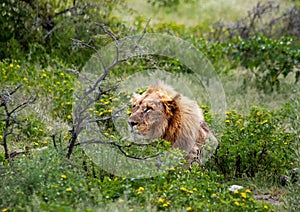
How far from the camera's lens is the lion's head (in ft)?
16.7

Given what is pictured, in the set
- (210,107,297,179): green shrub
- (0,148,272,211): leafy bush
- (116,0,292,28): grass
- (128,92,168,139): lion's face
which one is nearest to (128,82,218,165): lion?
(128,92,168,139): lion's face

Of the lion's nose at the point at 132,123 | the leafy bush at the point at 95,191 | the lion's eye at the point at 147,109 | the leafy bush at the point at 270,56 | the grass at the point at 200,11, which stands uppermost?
the grass at the point at 200,11

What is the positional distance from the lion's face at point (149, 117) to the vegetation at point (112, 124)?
185 millimetres

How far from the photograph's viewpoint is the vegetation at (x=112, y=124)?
4.22 meters

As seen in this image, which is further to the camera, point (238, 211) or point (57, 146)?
point (57, 146)

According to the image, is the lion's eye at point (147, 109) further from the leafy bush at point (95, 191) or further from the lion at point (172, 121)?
the leafy bush at point (95, 191)

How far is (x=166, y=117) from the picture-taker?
5.24 metres

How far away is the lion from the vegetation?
0.65ft

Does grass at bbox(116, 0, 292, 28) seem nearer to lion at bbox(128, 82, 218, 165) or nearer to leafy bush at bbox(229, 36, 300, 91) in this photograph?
leafy bush at bbox(229, 36, 300, 91)

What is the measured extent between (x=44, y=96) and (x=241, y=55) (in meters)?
3.49

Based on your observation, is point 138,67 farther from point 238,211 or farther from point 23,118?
point 238,211

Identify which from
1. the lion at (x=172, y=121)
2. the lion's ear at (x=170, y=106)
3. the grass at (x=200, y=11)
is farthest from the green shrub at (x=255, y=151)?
the grass at (x=200, y=11)

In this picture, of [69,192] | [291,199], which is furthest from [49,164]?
[291,199]

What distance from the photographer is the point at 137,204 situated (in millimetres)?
4129
